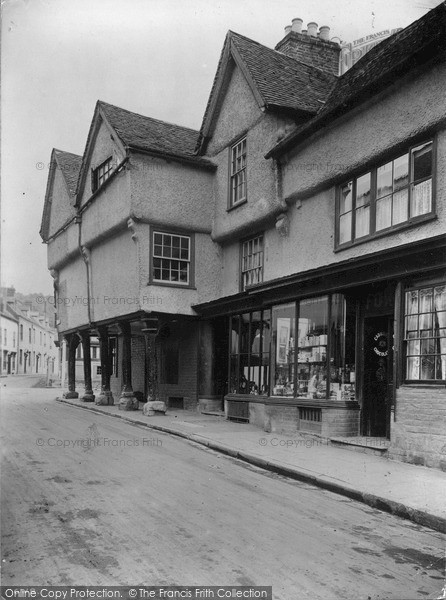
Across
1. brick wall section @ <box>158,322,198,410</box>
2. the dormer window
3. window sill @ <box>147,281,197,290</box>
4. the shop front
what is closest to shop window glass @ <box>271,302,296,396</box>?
the shop front

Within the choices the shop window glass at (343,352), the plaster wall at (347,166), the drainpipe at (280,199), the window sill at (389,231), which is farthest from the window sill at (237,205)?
the shop window glass at (343,352)

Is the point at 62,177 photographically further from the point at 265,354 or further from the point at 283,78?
the point at 265,354

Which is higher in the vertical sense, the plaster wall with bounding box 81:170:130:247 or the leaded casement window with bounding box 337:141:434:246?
the plaster wall with bounding box 81:170:130:247

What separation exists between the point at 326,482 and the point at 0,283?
214 inches

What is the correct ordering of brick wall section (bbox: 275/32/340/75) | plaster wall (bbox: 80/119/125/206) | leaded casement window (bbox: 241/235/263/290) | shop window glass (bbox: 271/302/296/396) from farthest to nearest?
1. brick wall section (bbox: 275/32/340/75)
2. plaster wall (bbox: 80/119/125/206)
3. leaded casement window (bbox: 241/235/263/290)
4. shop window glass (bbox: 271/302/296/396)

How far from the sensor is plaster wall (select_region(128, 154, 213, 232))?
53.2 ft

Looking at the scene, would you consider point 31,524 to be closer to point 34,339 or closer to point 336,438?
point 336,438

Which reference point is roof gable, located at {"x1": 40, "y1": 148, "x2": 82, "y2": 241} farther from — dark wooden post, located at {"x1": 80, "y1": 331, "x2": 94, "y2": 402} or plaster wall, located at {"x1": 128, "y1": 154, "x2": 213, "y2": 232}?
plaster wall, located at {"x1": 128, "y1": 154, "x2": 213, "y2": 232}

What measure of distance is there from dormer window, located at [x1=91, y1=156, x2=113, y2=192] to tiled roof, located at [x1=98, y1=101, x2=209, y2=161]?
5.14 ft

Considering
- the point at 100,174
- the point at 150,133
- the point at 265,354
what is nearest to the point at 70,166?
the point at 100,174

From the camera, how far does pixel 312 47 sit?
59.3 ft

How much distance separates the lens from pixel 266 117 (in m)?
14.4

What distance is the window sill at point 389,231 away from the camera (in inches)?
363

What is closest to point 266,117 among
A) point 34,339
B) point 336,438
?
point 336,438
